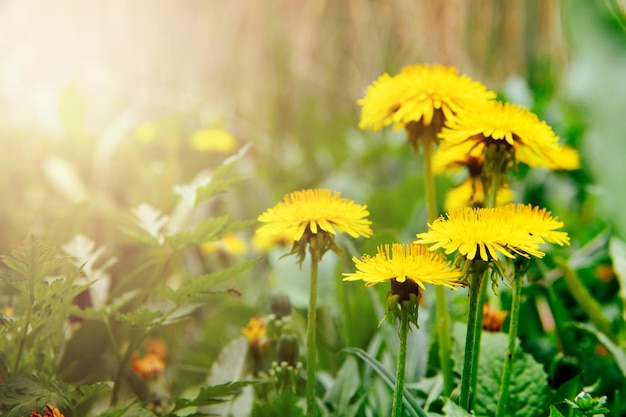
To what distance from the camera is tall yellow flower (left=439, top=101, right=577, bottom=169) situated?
57 centimetres

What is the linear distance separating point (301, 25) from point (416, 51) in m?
0.93

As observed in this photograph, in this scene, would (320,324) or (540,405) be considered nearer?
(540,405)

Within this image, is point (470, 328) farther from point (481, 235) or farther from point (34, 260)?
point (34, 260)

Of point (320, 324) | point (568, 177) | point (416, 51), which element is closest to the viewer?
point (320, 324)

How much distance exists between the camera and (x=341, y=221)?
0.54m

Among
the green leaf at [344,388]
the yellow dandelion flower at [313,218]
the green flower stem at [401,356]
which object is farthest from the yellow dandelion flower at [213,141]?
the green flower stem at [401,356]

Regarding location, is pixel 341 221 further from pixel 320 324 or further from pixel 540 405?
pixel 320 324

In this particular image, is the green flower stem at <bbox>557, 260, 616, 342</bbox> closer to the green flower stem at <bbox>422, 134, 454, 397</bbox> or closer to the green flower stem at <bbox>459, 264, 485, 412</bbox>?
the green flower stem at <bbox>422, 134, 454, 397</bbox>

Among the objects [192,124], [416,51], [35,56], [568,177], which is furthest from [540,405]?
[35,56]

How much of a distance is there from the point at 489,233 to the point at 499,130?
0.42 ft

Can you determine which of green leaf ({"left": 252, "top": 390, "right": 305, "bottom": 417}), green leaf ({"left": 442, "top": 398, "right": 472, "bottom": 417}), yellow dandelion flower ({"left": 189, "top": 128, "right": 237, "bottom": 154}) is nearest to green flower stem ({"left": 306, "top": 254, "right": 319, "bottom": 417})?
green leaf ({"left": 252, "top": 390, "right": 305, "bottom": 417})

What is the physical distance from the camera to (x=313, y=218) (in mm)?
539

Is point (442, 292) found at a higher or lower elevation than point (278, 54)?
lower

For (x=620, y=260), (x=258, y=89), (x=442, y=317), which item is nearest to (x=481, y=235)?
(x=442, y=317)
